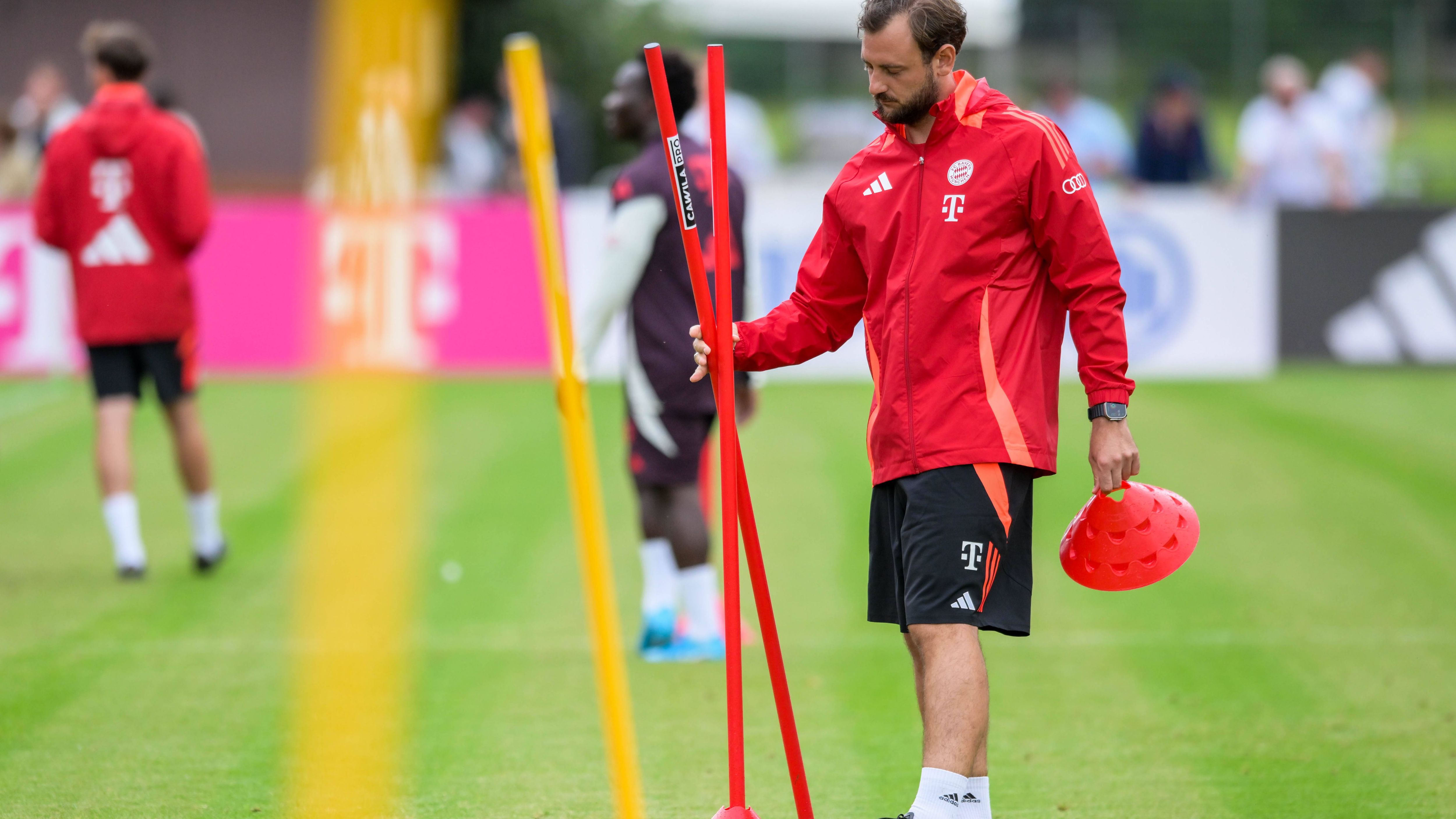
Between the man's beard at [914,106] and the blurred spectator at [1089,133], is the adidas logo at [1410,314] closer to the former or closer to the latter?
the blurred spectator at [1089,133]

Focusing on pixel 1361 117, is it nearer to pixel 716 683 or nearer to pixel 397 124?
pixel 397 124

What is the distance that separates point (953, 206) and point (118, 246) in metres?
4.77

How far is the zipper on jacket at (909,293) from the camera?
372cm

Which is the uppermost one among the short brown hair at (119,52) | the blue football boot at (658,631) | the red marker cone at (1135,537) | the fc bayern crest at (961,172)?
the short brown hair at (119,52)

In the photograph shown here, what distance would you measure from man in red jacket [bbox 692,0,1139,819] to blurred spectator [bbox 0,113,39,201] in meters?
12.3

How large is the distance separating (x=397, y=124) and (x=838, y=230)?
16.5 meters

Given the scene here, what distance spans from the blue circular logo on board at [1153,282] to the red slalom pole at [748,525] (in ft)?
33.1

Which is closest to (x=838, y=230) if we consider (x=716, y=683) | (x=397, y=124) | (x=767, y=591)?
(x=767, y=591)

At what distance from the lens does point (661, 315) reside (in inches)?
236

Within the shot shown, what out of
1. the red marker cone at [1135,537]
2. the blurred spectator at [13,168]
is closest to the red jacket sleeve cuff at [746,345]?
the red marker cone at [1135,537]

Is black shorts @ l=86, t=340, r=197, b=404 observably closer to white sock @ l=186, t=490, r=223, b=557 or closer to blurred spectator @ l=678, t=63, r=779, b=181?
white sock @ l=186, t=490, r=223, b=557

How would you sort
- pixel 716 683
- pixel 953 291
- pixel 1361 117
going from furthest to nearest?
pixel 1361 117, pixel 716 683, pixel 953 291

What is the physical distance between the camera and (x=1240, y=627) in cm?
652

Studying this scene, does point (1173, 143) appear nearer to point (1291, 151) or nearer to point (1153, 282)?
point (1291, 151)
